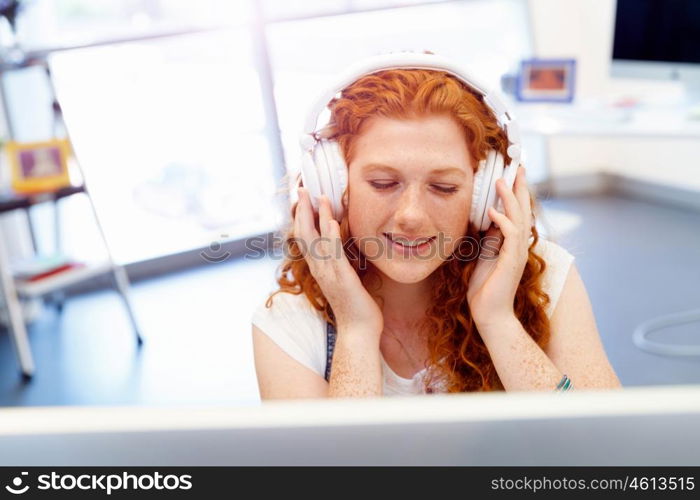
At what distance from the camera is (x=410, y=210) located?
94 centimetres

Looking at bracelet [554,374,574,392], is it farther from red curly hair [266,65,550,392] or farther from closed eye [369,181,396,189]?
closed eye [369,181,396,189]

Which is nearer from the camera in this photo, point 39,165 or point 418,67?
point 418,67

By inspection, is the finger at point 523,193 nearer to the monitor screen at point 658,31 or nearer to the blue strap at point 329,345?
the blue strap at point 329,345

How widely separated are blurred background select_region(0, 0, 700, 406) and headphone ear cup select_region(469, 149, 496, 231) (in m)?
1.48

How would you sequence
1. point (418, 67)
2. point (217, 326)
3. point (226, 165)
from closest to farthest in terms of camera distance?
point (418, 67), point (217, 326), point (226, 165)

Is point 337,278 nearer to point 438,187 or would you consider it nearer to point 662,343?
point 438,187

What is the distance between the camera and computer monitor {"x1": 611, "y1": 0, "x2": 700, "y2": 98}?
2430 mm

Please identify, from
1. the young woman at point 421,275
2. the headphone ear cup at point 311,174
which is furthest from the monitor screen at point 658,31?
the headphone ear cup at point 311,174

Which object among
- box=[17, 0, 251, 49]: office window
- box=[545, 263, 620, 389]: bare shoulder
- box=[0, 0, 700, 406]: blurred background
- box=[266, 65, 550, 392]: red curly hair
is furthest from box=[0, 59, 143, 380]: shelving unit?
box=[545, 263, 620, 389]: bare shoulder

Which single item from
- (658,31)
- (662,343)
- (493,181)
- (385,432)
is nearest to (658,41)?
(658,31)

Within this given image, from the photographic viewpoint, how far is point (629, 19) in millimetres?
2602

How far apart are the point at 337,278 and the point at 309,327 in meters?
0.12
